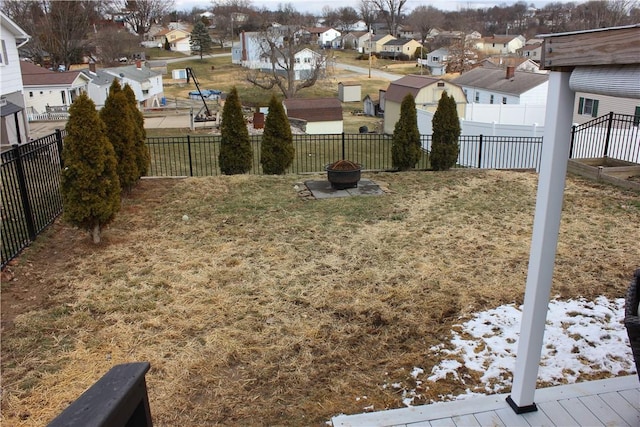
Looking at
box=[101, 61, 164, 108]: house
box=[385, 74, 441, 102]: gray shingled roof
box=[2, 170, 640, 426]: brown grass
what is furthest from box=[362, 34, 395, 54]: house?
box=[2, 170, 640, 426]: brown grass

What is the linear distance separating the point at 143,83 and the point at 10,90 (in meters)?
25.1

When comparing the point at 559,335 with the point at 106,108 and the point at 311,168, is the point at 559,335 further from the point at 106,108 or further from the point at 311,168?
the point at 311,168

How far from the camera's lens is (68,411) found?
3.79 feet

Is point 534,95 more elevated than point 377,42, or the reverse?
point 377,42

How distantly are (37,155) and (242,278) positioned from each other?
164 inches

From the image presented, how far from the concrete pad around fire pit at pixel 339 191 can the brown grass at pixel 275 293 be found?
0.42 metres

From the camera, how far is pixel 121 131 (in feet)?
27.1

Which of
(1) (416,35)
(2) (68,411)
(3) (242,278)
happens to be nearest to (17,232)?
(3) (242,278)

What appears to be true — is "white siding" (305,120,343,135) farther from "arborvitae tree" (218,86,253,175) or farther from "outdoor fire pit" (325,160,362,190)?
"outdoor fire pit" (325,160,362,190)

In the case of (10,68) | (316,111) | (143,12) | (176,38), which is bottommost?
(316,111)

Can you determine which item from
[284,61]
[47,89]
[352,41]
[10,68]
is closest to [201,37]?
[284,61]

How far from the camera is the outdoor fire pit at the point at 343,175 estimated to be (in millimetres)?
9312

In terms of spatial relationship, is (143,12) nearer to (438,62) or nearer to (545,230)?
(438,62)

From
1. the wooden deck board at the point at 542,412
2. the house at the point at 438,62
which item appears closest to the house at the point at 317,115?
the wooden deck board at the point at 542,412
